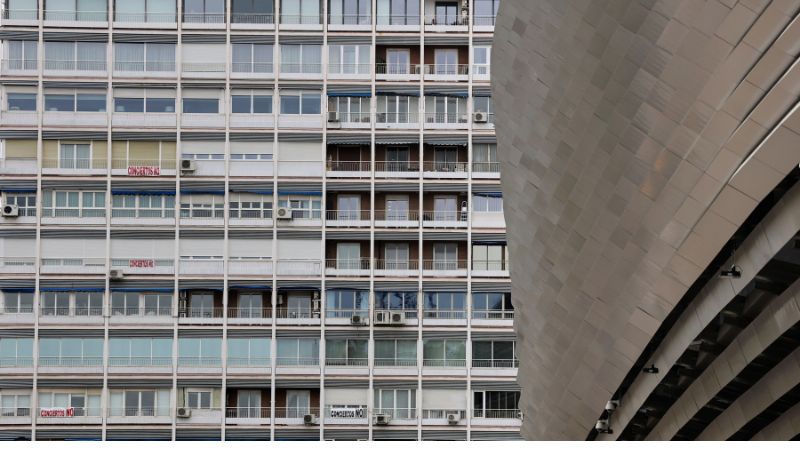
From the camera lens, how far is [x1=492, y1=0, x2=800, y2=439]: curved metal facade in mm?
18719

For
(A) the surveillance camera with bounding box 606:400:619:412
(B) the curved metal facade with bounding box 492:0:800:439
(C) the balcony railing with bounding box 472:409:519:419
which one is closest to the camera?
(B) the curved metal facade with bounding box 492:0:800:439

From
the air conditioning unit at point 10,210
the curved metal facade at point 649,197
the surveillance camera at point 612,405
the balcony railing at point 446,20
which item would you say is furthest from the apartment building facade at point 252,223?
the surveillance camera at point 612,405

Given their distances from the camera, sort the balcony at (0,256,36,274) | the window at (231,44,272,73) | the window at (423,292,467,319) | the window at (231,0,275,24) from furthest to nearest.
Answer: the window at (231,44,272,73) → the window at (231,0,275,24) → the window at (423,292,467,319) → the balcony at (0,256,36,274)

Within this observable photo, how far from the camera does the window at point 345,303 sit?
213ft

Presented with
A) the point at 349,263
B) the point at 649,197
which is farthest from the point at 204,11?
the point at 649,197

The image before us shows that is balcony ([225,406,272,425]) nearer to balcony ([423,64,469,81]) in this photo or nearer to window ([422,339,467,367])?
window ([422,339,467,367])

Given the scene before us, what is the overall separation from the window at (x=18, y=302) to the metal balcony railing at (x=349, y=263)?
43.9 feet

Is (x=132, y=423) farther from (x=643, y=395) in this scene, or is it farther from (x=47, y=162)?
(x=643, y=395)

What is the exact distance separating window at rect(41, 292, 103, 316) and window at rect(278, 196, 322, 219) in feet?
30.3

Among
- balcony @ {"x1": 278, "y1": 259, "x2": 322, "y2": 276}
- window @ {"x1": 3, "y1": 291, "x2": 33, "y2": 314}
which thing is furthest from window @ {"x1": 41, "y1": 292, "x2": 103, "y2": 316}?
balcony @ {"x1": 278, "y1": 259, "x2": 322, "y2": 276}

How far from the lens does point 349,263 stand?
214 feet

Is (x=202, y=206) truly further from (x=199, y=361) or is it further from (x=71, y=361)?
(x=71, y=361)

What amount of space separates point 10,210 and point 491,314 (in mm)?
21897

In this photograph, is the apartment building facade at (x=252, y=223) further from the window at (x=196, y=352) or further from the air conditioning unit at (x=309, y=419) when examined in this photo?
the air conditioning unit at (x=309, y=419)
